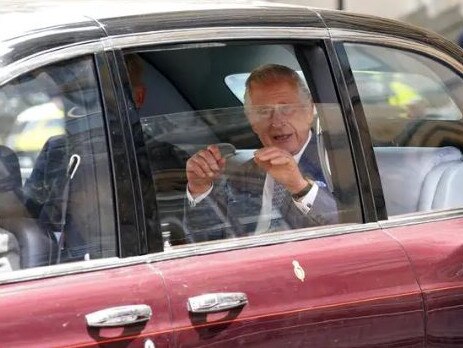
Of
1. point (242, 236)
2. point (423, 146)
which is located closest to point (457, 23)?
point (423, 146)

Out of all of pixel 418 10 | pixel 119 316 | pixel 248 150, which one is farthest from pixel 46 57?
pixel 418 10

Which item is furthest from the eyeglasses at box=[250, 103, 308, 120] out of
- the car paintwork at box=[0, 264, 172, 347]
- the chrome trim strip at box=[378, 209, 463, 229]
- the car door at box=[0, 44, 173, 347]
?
the car paintwork at box=[0, 264, 172, 347]

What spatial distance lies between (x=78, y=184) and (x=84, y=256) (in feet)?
0.63

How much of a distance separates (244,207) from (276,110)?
0.37 m

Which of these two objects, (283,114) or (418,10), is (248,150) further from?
(418,10)

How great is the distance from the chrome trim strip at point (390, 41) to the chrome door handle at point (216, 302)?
3.00 feet

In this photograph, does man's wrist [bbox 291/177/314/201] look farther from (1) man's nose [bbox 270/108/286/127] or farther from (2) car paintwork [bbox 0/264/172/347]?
(2) car paintwork [bbox 0/264/172/347]

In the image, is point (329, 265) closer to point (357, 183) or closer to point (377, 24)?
point (357, 183)

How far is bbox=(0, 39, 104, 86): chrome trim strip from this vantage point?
2.74 meters

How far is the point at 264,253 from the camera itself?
3102 millimetres

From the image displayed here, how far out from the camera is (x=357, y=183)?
3.38 m

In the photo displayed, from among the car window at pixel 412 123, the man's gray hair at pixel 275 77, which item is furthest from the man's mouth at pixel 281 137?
the car window at pixel 412 123

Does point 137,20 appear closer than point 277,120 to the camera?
Yes

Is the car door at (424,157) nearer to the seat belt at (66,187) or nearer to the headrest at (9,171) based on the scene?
the seat belt at (66,187)
